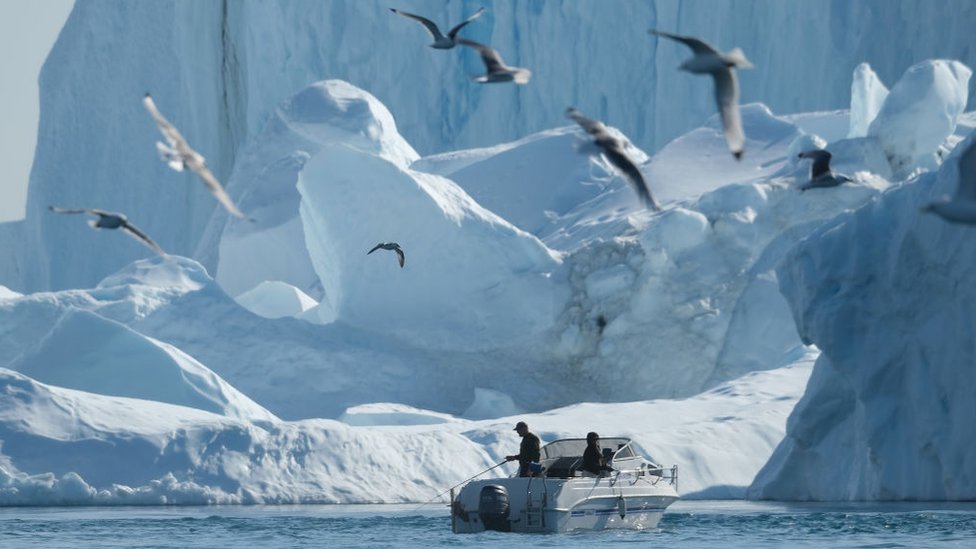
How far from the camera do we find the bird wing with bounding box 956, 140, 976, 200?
14.4 meters

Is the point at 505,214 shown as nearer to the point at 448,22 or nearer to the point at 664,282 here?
the point at 664,282

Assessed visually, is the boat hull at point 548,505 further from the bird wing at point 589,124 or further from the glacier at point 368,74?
the glacier at point 368,74

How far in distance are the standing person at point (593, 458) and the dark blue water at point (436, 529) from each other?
2.20 ft

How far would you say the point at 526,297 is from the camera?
3173 cm

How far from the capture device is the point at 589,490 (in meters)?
19.5

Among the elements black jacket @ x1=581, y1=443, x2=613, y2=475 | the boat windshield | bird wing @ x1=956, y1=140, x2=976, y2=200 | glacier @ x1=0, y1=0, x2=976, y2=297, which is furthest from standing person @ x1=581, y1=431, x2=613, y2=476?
glacier @ x1=0, y1=0, x2=976, y2=297

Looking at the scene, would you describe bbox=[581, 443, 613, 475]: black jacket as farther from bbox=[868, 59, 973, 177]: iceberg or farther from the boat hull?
bbox=[868, 59, 973, 177]: iceberg

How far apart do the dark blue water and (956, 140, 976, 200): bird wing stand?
330 centimetres

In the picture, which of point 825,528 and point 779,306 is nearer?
point 825,528

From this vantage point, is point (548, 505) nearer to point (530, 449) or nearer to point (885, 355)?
point (530, 449)

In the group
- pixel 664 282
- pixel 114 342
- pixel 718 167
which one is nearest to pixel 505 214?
pixel 718 167

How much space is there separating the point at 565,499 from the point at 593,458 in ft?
2.01

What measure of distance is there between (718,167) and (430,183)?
690 centimetres

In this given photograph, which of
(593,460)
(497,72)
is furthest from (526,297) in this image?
(497,72)
